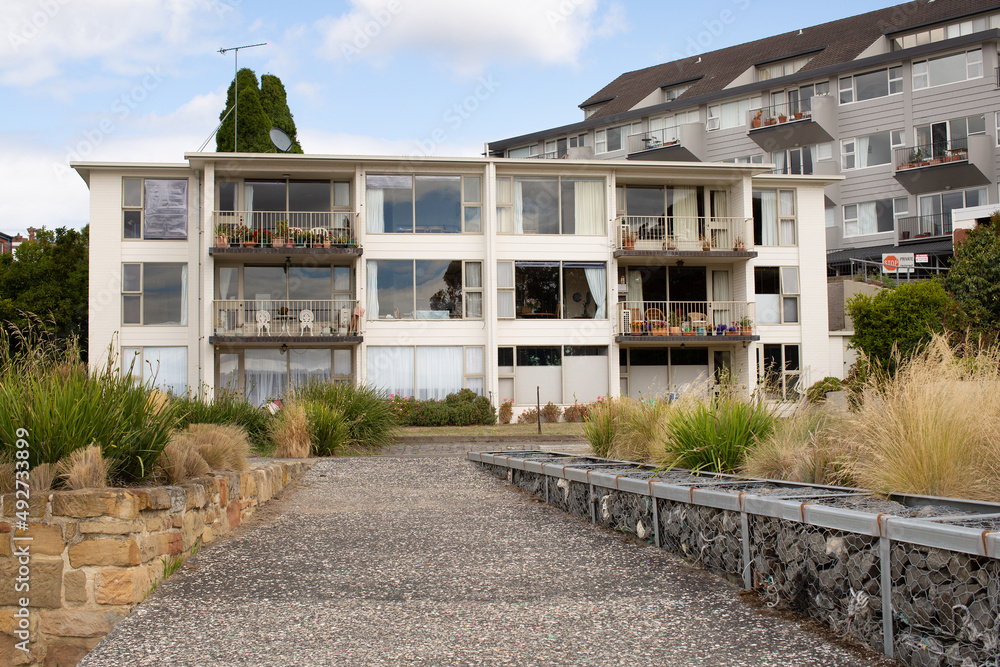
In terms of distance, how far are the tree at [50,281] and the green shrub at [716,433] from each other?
32982 mm

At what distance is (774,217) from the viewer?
1152 inches

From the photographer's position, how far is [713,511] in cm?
576

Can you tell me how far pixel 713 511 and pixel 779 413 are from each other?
111 inches

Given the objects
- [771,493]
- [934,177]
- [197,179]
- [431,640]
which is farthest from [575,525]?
[934,177]

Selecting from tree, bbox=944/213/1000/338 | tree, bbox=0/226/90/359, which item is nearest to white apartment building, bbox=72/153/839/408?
tree, bbox=944/213/1000/338

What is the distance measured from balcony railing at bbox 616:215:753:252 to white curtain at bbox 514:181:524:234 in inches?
118

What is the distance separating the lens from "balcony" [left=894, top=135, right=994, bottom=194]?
36.7 meters

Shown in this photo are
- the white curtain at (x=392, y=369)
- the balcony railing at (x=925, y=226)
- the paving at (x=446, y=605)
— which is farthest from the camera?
the balcony railing at (x=925, y=226)

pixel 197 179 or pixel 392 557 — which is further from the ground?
pixel 197 179

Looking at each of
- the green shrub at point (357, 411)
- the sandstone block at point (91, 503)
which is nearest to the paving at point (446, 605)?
the sandstone block at point (91, 503)

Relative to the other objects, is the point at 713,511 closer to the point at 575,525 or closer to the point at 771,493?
the point at 771,493

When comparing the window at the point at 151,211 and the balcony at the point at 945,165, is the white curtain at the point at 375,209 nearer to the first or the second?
the window at the point at 151,211

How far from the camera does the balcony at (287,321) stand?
24.8m

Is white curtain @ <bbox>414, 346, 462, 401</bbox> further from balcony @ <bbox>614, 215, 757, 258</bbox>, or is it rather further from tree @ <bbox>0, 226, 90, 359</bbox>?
tree @ <bbox>0, 226, 90, 359</bbox>
